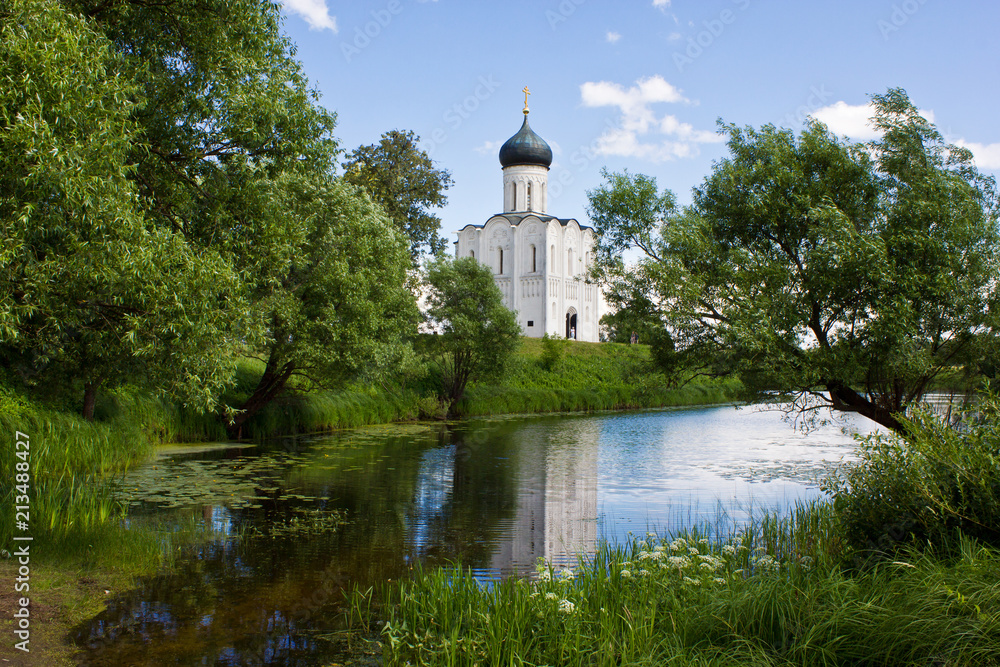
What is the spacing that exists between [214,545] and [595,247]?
27.7 feet

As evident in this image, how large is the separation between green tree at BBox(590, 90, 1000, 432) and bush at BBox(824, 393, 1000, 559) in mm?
5069

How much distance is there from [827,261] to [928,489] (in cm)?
624

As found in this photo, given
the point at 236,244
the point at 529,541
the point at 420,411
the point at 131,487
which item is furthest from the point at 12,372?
the point at 420,411

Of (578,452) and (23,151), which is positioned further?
(578,452)

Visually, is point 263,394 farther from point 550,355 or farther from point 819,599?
point 550,355

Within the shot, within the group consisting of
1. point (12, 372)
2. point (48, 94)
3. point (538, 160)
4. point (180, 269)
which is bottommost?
point (12, 372)

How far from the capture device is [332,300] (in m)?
16.7

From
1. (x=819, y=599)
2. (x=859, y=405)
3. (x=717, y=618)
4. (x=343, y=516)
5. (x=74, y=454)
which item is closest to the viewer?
(x=717, y=618)

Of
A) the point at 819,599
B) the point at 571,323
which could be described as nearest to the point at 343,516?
the point at 819,599

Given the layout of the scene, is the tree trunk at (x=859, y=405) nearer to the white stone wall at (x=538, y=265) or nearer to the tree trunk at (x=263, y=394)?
the tree trunk at (x=263, y=394)

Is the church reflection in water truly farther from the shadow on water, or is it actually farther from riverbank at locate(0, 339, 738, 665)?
riverbank at locate(0, 339, 738, 665)

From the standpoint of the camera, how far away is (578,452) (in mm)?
17797

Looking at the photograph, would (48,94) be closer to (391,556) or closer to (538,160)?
(391,556)

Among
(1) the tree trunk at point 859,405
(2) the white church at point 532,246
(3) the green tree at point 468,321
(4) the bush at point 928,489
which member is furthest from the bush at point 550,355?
(4) the bush at point 928,489
